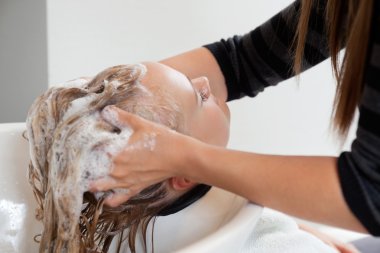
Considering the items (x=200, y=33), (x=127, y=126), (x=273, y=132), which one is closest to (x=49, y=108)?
(x=127, y=126)

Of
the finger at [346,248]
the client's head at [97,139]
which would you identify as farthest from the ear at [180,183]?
the finger at [346,248]

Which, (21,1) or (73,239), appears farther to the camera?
(21,1)

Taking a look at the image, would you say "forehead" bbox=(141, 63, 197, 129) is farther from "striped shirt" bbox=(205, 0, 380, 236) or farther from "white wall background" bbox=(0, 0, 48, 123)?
"white wall background" bbox=(0, 0, 48, 123)

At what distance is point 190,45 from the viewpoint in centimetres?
189

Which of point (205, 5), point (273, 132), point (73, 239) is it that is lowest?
point (273, 132)

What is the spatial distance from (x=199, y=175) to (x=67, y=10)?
3.23 feet

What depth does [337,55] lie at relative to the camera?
90cm

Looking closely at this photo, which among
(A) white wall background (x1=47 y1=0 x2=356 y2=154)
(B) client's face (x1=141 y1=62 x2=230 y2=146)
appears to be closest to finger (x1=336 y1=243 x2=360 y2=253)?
(A) white wall background (x1=47 y1=0 x2=356 y2=154)

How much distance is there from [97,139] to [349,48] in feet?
1.39

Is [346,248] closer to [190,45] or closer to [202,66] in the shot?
[202,66]

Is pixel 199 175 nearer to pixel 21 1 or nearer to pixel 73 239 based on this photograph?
pixel 73 239

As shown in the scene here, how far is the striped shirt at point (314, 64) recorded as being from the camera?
658 mm

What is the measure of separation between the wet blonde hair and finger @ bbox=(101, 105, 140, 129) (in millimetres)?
13

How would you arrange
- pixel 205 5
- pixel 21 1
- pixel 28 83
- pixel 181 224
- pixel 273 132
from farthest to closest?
pixel 273 132, pixel 205 5, pixel 28 83, pixel 21 1, pixel 181 224
